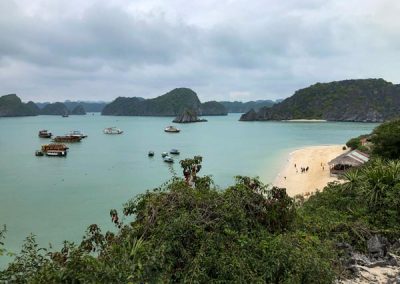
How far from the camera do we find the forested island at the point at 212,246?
894cm

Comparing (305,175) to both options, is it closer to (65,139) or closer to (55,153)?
(55,153)

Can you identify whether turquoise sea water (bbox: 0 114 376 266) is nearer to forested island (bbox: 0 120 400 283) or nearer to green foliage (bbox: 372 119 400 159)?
forested island (bbox: 0 120 400 283)

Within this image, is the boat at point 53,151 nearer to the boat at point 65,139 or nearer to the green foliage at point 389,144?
the boat at point 65,139

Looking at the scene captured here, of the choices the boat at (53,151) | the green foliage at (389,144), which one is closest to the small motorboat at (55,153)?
the boat at (53,151)

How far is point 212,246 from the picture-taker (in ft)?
33.2

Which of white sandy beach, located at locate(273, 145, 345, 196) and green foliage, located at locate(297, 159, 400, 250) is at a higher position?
green foliage, located at locate(297, 159, 400, 250)

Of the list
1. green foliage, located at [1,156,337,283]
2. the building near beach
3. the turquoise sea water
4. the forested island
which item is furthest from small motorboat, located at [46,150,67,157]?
green foliage, located at [1,156,337,283]

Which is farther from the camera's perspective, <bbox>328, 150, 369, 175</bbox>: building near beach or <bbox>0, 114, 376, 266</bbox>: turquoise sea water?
<bbox>328, 150, 369, 175</bbox>: building near beach

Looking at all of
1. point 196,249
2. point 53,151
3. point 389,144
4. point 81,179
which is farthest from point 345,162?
point 53,151

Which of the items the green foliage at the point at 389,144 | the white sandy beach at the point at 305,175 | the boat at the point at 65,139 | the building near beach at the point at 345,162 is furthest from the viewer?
the boat at the point at 65,139

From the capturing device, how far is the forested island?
29.3ft

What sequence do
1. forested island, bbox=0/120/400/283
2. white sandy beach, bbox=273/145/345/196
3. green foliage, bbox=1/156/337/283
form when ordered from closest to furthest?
green foliage, bbox=1/156/337/283 → forested island, bbox=0/120/400/283 → white sandy beach, bbox=273/145/345/196

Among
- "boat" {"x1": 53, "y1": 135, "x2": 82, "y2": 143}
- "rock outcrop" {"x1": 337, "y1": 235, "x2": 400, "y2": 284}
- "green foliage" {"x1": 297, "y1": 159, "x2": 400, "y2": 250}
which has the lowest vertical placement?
"boat" {"x1": 53, "y1": 135, "x2": 82, "y2": 143}

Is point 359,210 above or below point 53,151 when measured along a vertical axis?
above
